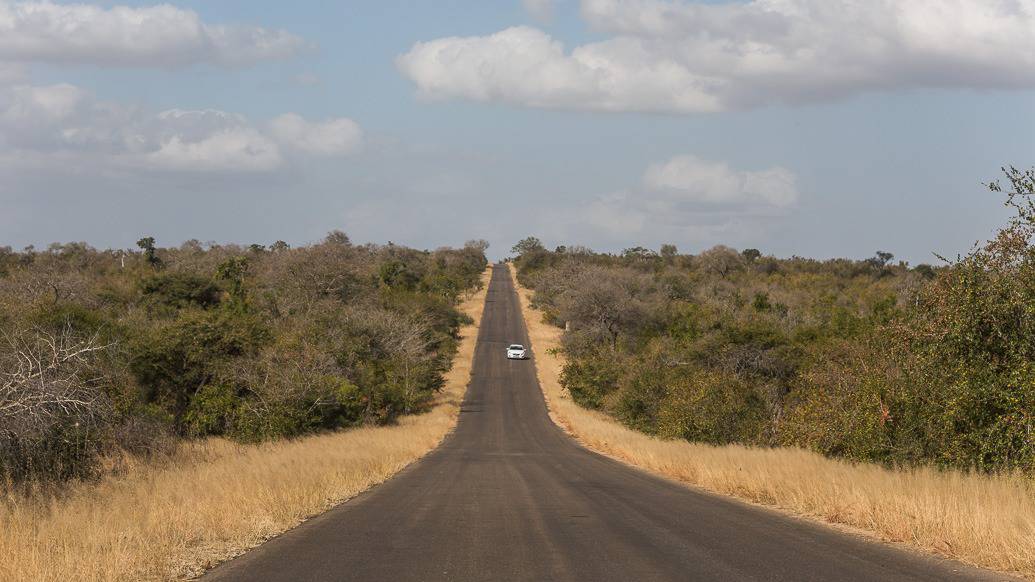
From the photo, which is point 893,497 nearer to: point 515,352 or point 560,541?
point 560,541

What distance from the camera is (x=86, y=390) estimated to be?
56.8ft

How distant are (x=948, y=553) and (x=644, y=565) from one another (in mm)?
4182

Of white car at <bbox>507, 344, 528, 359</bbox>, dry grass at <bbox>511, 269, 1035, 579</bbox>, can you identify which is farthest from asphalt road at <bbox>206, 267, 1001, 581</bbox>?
white car at <bbox>507, 344, 528, 359</bbox>

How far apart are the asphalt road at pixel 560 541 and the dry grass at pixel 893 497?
0.60m

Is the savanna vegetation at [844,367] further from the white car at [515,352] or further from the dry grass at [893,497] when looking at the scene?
the white car at [515,352]

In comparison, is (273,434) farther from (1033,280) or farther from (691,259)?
(691,259)

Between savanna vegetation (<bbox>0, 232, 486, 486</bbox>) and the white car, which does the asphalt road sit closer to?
savanna vegetation (<bbox>0, 232, 486, 486</bbox>)

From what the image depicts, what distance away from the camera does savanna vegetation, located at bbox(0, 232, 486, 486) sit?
17.8 meters

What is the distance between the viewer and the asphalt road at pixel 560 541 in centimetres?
966

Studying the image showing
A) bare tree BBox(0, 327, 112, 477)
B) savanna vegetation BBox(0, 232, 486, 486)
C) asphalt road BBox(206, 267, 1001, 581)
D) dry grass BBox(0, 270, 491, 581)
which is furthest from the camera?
savanna vegetation BBox(0, 232, 486, 486)

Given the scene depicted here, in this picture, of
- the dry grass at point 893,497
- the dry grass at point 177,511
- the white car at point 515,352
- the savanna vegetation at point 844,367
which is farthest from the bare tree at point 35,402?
the white car at point 515,352

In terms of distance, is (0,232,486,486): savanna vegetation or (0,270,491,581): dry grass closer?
(0,270,491,581): dry grass

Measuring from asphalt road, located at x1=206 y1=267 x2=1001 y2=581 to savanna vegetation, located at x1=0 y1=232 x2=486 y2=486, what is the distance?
Result: 20.9ft

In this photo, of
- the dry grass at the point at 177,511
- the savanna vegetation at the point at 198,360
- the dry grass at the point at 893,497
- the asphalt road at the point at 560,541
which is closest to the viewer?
the dry grass at the point at 177,511
